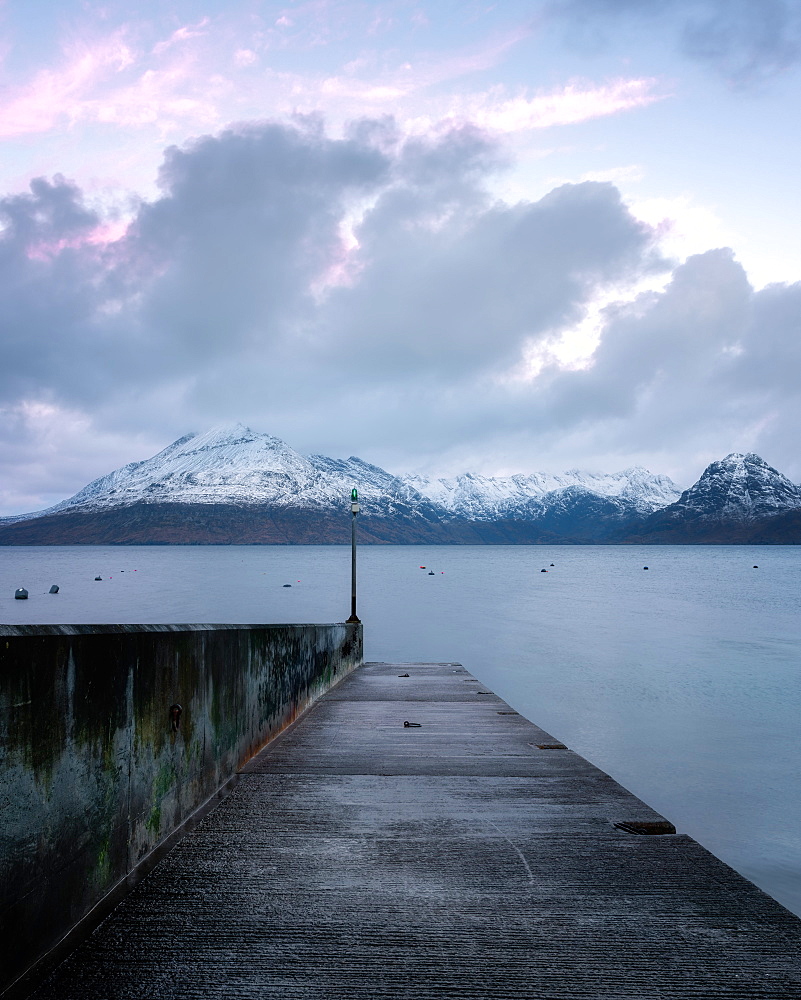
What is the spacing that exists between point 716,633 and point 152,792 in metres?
39.5

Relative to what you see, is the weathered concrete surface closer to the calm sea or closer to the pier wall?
the pier wall

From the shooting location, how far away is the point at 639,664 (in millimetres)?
27484

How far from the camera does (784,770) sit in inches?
515

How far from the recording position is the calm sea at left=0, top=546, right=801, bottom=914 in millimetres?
11359

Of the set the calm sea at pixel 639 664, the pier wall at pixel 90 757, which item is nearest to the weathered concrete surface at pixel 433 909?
the pier wall at pixel 90 757

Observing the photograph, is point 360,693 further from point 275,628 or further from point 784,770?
point 784,770

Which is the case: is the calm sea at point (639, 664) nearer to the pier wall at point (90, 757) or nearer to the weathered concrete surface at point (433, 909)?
the weathered concrete surface at point (433, 909)

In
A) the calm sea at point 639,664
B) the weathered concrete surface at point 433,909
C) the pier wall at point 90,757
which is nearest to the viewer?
the pier wall at point 90,757

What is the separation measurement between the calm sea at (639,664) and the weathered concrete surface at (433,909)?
5478 mm

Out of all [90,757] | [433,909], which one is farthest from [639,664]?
[90,757]

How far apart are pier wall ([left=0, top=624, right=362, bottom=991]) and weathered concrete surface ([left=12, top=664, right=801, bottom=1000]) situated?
0.81 feet

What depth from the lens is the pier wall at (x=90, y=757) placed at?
2.55 m

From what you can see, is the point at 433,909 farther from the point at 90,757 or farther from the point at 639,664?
the point at 639,664

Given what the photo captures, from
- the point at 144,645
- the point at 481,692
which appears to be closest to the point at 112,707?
the point at 144,645
